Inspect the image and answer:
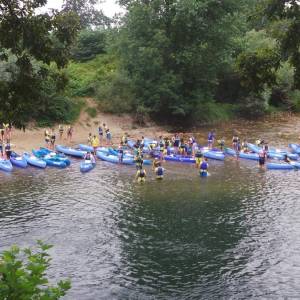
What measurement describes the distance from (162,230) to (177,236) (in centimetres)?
85

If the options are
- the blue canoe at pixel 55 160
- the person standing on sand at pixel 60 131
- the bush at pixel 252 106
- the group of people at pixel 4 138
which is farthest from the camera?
the bush at pixel 252 106

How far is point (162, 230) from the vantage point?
63.8 ft

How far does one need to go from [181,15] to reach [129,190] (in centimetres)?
2367

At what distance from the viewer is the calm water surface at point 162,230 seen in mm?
15047

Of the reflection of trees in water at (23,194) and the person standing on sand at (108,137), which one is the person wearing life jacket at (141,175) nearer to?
the reflection of trees in water at (23,194)

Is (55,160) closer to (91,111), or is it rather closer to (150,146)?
(150,146)

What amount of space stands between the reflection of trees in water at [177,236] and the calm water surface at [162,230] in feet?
0.12

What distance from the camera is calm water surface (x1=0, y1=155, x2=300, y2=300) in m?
15.0

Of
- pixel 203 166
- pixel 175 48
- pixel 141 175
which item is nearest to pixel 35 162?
pixel 141 175

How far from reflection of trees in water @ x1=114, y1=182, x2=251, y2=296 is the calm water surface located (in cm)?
4

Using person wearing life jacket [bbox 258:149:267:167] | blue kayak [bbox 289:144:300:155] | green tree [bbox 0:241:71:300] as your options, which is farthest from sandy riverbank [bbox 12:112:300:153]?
green tree [bbox 0:241:71:300]

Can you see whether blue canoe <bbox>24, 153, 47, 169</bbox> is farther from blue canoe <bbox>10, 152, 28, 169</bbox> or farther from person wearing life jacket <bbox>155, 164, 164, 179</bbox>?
person wearing life jacket <bbox>155, 164, 164, 179</bbox>

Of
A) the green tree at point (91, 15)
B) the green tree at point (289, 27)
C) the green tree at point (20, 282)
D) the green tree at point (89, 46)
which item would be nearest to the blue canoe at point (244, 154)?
the green tree at point (289, 27)

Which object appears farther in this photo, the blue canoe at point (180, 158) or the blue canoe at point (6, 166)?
the blue canoe at point (180, 158)
